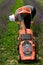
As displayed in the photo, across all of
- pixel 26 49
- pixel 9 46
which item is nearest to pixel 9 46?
pixel 9 46

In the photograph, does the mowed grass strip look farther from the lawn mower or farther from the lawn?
the lawn mower

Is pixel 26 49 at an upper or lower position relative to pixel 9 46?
upper

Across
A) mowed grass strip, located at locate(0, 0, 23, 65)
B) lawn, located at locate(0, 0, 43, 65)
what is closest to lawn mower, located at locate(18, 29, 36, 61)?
lawn, located at locate(0, 0, 43, 65)

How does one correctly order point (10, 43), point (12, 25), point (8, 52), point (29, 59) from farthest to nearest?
point (12, 25)
point (10, 43)
point (8, 52)
point (29, 59)

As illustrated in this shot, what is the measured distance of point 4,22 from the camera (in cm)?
3462

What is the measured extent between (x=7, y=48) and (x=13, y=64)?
3603 mm

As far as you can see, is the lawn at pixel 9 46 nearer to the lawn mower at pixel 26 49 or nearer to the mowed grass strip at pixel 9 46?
the mowed grass strip at pixel 9 46

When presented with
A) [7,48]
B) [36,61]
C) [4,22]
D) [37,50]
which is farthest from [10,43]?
[4,22]

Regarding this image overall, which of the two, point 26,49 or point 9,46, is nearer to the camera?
point 26,49

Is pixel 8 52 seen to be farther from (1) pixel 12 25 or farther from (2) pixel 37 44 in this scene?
(1) pixel 12 25

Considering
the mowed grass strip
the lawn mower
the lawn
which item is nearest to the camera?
the lawn mower

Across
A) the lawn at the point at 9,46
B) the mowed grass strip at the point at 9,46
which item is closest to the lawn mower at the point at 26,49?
the lawn at the point at 9,46

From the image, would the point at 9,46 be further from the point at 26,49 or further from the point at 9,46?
the point at 26,49

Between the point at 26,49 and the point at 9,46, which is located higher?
the point at 26,49
